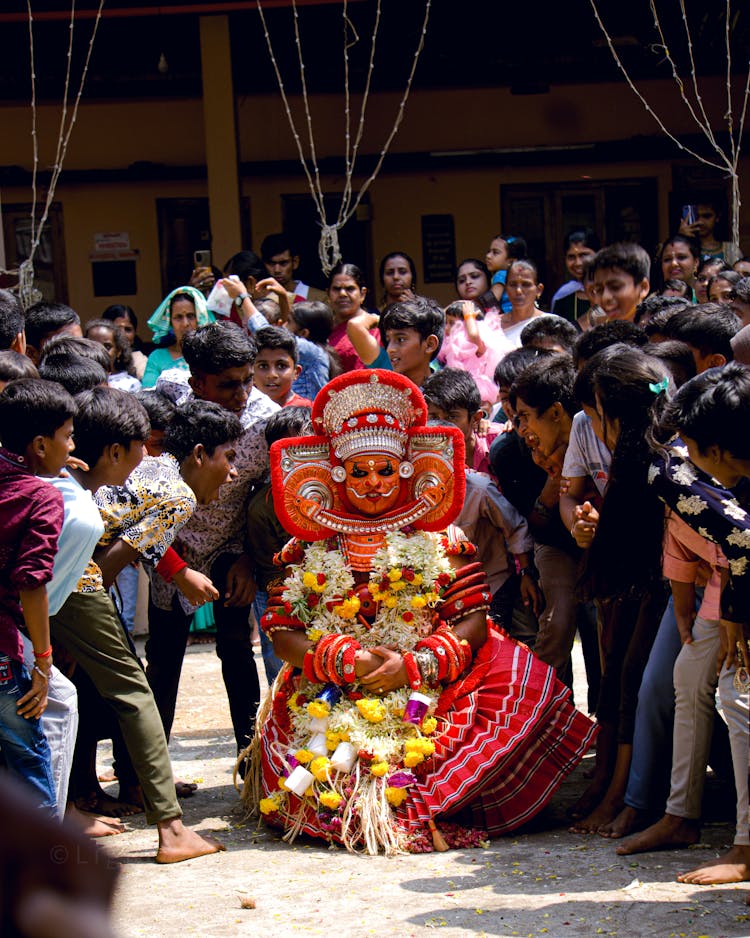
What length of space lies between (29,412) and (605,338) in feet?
7.81

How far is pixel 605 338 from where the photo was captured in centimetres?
516

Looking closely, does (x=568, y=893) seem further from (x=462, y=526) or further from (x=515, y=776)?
(x=462, y=526)

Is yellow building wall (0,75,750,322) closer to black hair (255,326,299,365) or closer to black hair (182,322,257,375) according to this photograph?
black hair (255,326,299,365)

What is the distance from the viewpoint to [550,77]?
1167 cm

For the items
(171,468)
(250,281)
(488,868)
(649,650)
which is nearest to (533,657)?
(649,650)

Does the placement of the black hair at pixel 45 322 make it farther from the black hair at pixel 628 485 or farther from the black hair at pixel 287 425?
the black hair at pixel 628 485

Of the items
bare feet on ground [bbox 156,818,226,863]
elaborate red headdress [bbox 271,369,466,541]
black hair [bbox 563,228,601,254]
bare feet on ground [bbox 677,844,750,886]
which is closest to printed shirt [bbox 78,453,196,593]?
elaborate red headdress [bbox 271,369,466,541]

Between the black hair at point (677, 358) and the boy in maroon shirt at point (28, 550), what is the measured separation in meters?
2.26

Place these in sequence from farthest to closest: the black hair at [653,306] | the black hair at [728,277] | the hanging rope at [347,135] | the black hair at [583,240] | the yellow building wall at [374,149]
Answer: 1. the yellow building wall at [374,149]
2. the hanging rope at [347,135]
3. the black hair at [583,240]
4. the black hair at [728,277]
5. the black hair at [653,306]

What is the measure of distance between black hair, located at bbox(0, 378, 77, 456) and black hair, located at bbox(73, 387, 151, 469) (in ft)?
1.72

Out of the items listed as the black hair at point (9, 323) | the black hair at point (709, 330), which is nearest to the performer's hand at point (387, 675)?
the black hair at point (709, 330)

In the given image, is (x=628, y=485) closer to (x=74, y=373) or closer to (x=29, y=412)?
(x=29, y=412)

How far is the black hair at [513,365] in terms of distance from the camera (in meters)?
5.69

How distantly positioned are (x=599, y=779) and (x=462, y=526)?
118 centimetres
